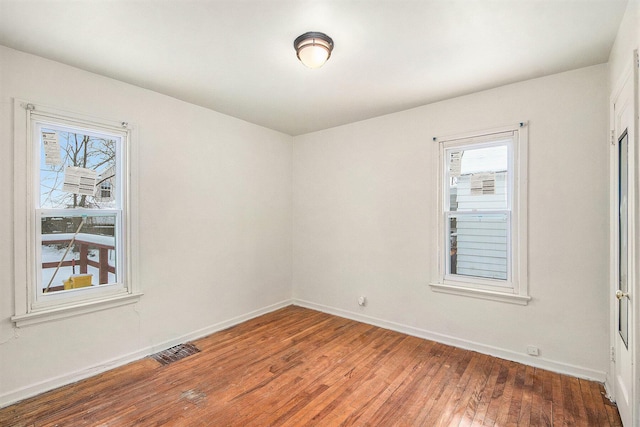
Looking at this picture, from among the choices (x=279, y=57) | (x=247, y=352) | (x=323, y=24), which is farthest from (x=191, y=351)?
(x=323, y=24)

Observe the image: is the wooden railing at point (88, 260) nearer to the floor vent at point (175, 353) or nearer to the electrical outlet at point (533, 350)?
the floor vent at point (175, 353)

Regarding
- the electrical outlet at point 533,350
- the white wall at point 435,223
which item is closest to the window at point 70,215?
the white wall at point 435,223

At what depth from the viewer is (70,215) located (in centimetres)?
265

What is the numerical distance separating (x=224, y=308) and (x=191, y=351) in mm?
716

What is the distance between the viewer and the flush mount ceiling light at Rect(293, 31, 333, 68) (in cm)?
213

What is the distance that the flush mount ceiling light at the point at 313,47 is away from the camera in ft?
7.00

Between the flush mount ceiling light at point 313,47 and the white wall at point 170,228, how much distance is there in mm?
1842

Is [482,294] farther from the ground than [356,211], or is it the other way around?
[356,211]

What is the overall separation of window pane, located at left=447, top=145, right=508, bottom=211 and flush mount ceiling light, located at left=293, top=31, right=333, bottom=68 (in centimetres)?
192

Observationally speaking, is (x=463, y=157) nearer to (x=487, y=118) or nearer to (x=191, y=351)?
(x=487, y=118)

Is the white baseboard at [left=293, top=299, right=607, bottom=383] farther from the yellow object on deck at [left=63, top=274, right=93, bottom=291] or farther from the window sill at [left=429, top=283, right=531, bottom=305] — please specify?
the yellow object on deck at [left=63, top=274, right=93, bottom=291]

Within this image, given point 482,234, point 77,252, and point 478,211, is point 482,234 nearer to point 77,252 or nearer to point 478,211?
point 478,211

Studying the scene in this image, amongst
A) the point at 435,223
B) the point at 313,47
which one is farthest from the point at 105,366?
the point at 435,223

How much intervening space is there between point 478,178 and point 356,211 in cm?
154
